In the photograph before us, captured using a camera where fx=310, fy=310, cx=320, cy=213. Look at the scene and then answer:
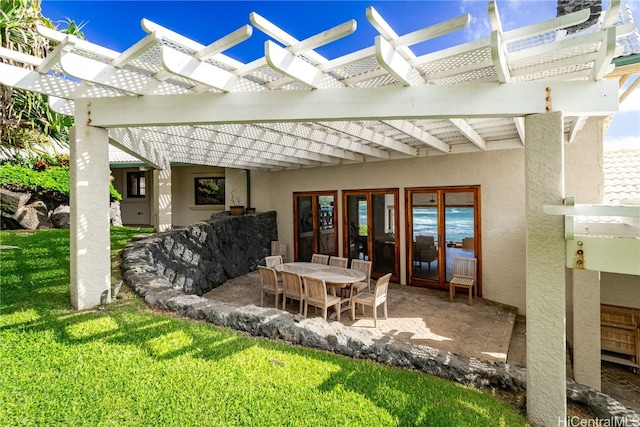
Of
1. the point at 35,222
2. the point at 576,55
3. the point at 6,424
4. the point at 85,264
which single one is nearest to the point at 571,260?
the point at 576,55

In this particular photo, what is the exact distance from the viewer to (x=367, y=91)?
3236mm

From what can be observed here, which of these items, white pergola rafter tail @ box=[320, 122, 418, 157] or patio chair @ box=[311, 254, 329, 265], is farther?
patio chair @ box=[311, 254, 329, 265]

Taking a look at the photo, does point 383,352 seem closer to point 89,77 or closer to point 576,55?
point 576,55

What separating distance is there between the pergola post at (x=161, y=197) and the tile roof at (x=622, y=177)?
34.4ft

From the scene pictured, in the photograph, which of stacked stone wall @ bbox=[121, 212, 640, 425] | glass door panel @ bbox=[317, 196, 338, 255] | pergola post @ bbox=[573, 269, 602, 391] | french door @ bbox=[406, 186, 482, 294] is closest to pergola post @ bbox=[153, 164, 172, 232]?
stacked stone wall @ bbox=[121, 212, 640, 425]

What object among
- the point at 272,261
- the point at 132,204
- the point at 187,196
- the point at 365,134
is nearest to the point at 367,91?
the point at 365,134

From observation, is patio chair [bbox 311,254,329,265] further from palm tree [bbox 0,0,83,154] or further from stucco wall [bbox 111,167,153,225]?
stucco wall [bbox 111,167,153,225]

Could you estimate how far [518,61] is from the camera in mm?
2867

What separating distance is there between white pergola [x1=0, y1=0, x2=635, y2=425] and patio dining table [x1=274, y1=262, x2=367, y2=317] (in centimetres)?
345

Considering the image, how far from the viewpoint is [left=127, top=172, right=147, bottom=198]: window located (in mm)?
16078

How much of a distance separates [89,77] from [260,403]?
3496 millimetres

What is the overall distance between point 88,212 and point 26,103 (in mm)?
9263

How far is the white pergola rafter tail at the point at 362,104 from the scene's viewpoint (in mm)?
2793

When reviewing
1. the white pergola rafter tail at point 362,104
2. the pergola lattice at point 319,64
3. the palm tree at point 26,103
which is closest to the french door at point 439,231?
the pergola lattice at point 319,64
